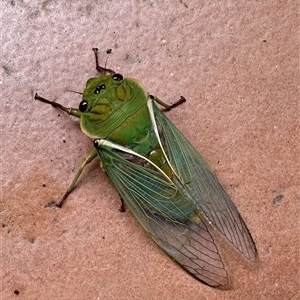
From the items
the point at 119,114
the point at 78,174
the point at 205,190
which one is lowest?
the point at 78,174

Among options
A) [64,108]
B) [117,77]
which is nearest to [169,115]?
[117,77]

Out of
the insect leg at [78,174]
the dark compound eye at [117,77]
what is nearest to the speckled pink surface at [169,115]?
the insect leg at [78,174]

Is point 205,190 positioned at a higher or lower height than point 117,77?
lower

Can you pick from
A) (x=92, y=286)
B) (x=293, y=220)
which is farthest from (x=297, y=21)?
(x=92, y=286)

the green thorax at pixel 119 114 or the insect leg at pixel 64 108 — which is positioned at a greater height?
the green thorax at pixel 119 114

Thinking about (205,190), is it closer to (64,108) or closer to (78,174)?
(78,174)

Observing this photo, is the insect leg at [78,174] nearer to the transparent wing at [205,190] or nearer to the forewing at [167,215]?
the forewing at [167,215]

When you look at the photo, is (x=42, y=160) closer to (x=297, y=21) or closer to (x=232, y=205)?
(x=232, y=205)
